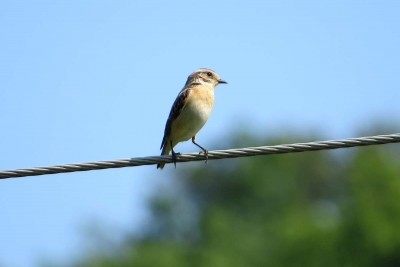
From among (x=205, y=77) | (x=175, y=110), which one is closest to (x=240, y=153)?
(x=175, y=110)

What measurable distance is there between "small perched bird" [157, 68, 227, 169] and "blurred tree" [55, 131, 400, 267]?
28.2 metres

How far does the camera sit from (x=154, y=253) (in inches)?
2088

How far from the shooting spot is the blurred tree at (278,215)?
43562mm

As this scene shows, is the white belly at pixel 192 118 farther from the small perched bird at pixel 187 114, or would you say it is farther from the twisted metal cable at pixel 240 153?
the twisted metal cable at pixel 240 153

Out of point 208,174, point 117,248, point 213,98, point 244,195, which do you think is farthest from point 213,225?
point 213,98

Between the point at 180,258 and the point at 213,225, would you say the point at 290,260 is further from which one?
the point at 213,225

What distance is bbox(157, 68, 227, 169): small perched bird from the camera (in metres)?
13.4

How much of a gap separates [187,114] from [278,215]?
48.3 m

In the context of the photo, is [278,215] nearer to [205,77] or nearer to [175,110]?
[205,77]

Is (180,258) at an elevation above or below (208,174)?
below

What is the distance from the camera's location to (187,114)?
13383 millimetres

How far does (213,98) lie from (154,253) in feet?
130

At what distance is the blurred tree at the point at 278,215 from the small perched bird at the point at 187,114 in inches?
1109

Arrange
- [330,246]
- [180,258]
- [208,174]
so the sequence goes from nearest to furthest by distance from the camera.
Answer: [330,246]
[180,258]
[208,174]
